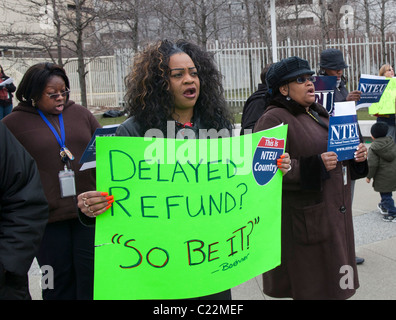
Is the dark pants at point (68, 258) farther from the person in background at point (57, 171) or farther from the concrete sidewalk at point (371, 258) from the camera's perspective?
the concrete sidewalk at point (371, 258)

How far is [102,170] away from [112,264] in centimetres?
42

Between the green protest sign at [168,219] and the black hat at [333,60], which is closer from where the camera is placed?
the green protest sign at [168,219]

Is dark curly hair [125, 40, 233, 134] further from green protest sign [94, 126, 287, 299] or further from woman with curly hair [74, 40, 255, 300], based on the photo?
green protest sign [94, 126, 287, 299]

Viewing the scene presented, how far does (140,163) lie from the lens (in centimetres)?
221

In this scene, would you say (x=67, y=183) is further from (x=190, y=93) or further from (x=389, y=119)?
(x=389, y=119)

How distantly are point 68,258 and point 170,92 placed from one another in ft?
4.94

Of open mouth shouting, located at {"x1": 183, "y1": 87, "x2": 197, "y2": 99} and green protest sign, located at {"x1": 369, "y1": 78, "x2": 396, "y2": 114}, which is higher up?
open mouth shouting, located at {"x1": 183, "y1": 87, "x2": 197, "y2": 99}

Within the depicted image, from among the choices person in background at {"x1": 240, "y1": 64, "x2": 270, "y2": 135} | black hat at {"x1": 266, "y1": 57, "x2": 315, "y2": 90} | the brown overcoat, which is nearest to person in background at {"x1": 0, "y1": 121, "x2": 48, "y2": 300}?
the brown overcoat

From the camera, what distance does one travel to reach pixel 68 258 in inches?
132

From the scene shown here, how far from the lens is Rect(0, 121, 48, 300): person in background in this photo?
7.07 feet

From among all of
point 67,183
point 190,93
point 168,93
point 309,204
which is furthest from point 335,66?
point 67,183

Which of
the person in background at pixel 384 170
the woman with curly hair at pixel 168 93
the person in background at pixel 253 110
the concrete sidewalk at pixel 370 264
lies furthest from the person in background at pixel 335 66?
the woman with curly hair at pixel 168 93

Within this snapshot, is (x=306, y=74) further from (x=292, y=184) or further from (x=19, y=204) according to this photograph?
(x=19, y=204)

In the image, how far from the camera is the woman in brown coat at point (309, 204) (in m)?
Result: 2.96
